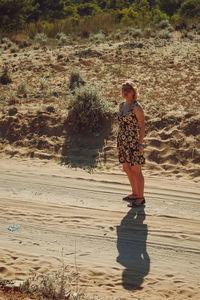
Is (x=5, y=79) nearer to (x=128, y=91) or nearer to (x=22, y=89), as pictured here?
(x=22, y=89)

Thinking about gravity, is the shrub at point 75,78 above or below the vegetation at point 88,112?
above

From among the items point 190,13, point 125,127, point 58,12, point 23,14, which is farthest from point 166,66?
point 58,12

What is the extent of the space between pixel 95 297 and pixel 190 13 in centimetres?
1997

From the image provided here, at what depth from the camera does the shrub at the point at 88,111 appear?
359 inches

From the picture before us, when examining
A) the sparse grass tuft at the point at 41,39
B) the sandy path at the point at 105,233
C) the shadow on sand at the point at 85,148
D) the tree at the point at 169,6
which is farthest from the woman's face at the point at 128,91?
the tree at the point at 169,6

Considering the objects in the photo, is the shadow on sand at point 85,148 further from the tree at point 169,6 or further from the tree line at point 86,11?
the tree at point 169,6

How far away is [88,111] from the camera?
913 cm

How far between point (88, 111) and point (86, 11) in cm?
2615

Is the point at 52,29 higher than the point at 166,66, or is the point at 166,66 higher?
the point at 52,29

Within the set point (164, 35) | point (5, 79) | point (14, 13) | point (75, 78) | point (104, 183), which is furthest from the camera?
point (14, 13)

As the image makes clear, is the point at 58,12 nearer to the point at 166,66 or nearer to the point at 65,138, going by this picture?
the point at 166,66

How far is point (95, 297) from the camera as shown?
156 inches

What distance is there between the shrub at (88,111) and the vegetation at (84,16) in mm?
9401

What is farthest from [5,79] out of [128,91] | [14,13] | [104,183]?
[14,13]
